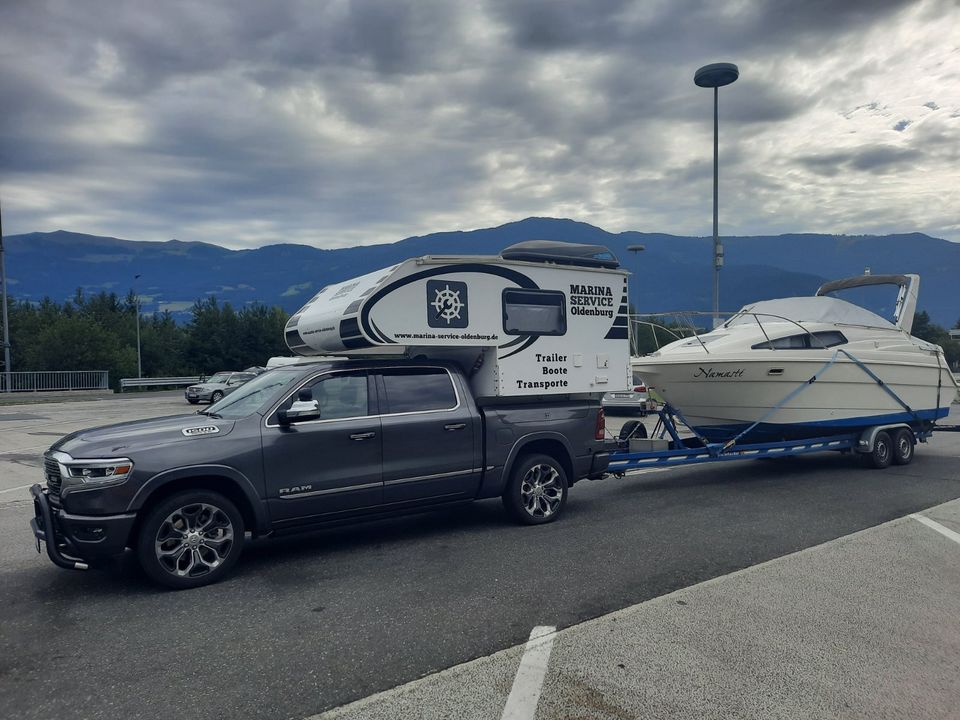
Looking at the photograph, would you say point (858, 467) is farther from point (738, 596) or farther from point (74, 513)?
point (74, 513)

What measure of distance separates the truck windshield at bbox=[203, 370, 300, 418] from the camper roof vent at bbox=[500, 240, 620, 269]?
107 inches

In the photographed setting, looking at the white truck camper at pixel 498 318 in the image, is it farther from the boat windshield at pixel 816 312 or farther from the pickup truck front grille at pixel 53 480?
the boat windshield at pixel 816 312

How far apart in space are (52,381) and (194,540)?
1468 inches

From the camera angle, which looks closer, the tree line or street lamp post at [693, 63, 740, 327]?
street lamp post at [693, 63, 740, 327]

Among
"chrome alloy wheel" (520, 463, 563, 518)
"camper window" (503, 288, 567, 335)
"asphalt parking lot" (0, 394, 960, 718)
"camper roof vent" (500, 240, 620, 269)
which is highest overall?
"camper roof vent" (500, 240, 620, 269)

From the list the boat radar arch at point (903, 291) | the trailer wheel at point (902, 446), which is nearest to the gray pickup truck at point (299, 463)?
the trailer wheel at point (902, 446)

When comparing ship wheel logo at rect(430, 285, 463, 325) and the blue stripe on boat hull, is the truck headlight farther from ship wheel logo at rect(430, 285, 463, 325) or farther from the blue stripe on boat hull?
the blue stripe on boat hull

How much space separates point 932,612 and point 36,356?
58.0 meters

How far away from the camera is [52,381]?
36906mm

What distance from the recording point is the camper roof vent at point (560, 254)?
789 centimetres

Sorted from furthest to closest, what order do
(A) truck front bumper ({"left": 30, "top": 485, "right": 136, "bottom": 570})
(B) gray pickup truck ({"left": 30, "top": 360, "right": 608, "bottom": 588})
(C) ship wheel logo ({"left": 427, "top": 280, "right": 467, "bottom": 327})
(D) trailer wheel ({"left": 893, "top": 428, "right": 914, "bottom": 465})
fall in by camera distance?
(D) trailer wheel ({"left": 893, "top": 428, "right": 914, "bottom": 465})
(C) ship wheel logo ({"left": 427, "top": 280, "right": 467, "bottom": 327})
(B) gray pickup truck ({"left": 30, "top": 360, "right": 608, "bottom": 588})
(A) truck front bumper ({"left": 30, "top": 485, "right": 136, "bottom": 570})

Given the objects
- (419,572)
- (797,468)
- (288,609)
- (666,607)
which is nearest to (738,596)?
(666,607)

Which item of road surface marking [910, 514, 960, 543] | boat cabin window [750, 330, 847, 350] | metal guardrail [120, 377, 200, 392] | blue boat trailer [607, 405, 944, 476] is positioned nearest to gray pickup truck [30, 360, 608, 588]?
blue boat trailer [607, 405, 944, 476]

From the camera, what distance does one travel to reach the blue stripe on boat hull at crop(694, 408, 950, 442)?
10680mm
